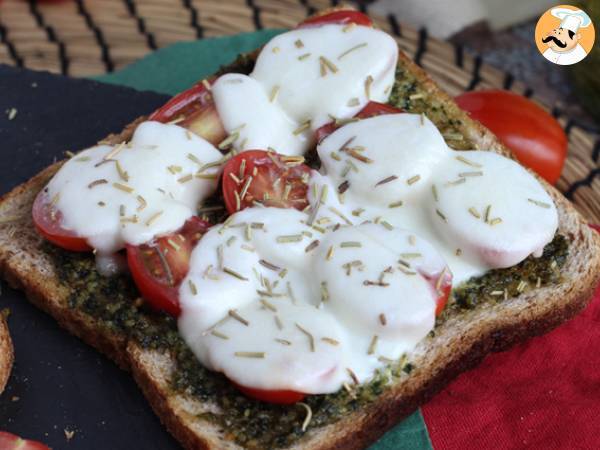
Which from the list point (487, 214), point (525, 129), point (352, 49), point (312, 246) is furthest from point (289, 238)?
point (525, 129)

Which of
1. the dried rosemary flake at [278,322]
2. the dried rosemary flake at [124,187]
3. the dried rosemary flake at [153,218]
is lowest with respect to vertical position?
the dried rosemary flake at [278,322]

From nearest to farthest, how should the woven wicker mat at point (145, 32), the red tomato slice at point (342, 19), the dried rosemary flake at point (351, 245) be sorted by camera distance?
the dried rosemary flake at point (351, 245), the red tomato slice at point (342, 19), the woven wicker mat at point (145, 32)

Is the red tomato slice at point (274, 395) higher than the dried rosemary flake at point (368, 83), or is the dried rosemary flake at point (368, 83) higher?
the dried rosemary flake at point (368, 83)

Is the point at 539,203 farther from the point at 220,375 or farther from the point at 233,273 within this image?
the point at 220,375

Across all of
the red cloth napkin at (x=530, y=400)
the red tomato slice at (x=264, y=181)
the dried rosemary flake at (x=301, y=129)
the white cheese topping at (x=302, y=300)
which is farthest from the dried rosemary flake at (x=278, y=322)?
the dried rosemary flake at (x=301, y=129)

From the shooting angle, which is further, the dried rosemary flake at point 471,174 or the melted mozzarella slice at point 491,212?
the dried rosemary flake at point 471,174

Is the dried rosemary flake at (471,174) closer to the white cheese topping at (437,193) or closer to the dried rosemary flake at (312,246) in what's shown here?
the white cheese topping at (437,193)
